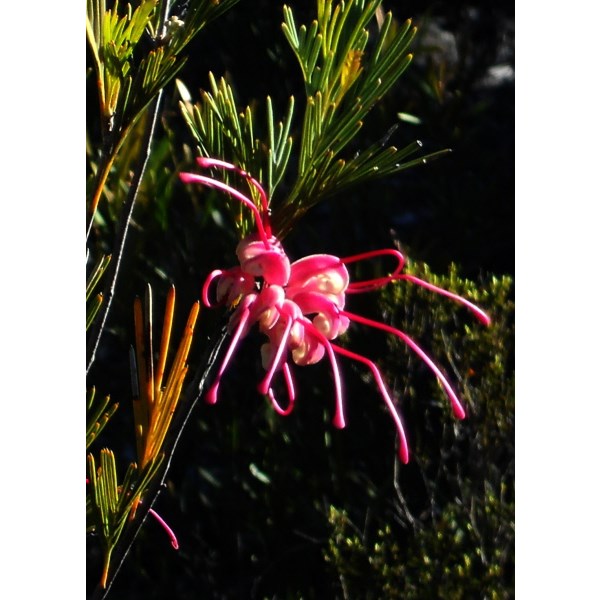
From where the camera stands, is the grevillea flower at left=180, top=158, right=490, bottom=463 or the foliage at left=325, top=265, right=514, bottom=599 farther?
the foliage at left=325, top=265, right=514, bottom=599

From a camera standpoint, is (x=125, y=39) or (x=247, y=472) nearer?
(x=125, y=39)

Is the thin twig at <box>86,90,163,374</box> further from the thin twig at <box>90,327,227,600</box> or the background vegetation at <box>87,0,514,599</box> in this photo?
the background vegetation at <box>87,0,514,599</box>

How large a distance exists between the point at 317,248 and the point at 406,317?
417 mm

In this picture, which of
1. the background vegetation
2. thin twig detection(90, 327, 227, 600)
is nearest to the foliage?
the background vegetation

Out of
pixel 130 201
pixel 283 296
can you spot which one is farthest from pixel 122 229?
pixel 283 296

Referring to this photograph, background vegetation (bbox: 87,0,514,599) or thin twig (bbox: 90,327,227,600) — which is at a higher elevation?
thin twig (bbox: 90,327,227,600)

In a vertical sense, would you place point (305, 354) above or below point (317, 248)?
above

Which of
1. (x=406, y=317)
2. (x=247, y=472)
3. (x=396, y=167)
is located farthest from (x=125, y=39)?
(x=247, y=472)

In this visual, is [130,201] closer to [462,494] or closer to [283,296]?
[283,296]

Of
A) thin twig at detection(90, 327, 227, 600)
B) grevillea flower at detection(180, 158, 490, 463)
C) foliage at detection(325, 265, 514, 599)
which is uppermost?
grevillea flower at detection(180, 158, 490, 463)

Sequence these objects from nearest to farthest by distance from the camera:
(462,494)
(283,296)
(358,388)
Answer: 1. (283,296)
2. (462,494)
3. (358,388)
